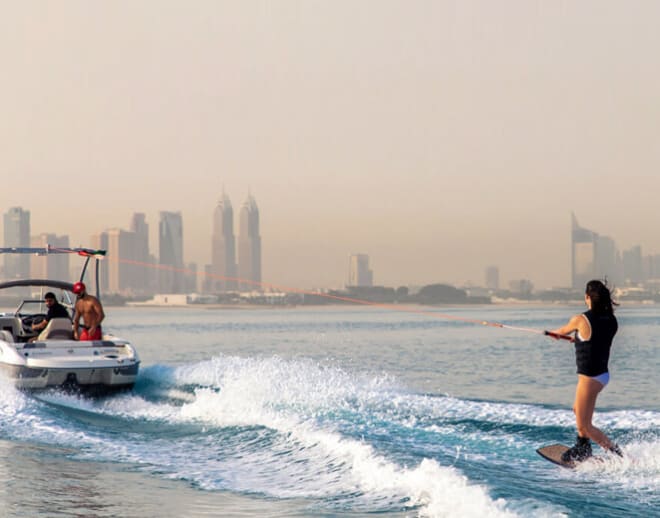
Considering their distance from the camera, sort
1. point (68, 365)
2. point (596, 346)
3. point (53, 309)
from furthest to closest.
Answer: point (53, 309) < point (68, 365) < point (596, 346)

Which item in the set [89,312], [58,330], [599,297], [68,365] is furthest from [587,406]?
[58,330]

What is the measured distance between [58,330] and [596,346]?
9.66 metres

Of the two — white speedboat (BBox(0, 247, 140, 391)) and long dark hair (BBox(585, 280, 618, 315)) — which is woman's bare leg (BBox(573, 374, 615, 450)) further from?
white speedboat (BBox(0, 247, 140, 391))

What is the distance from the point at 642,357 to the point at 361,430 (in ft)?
81.5

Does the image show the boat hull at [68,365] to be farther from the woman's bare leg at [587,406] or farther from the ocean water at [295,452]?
the woman's bare leg at [587,406]

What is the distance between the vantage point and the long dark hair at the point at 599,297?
8.72 m

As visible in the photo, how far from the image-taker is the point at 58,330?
50.0 ft

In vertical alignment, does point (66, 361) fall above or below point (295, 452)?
above

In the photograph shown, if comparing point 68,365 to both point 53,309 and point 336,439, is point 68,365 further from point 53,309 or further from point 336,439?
point 336,439

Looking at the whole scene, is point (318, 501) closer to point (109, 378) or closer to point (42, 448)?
point (42, 448)

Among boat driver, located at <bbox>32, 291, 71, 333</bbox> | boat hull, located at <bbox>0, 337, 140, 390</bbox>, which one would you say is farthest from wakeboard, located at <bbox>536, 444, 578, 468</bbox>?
boat driver, located at <bbox>32, 291, 71, 333</bbox>

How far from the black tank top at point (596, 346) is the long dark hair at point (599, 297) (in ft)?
0.19

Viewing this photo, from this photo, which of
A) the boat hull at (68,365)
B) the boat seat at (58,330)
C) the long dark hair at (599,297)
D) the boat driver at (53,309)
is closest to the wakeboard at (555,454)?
the long dark hair at (599,297)

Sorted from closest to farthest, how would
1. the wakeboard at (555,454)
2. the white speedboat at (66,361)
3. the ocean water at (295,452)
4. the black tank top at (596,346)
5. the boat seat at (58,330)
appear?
the ocean water at (295,452) < the wakeboard at (555,454) < the black tank top at (596,346) < the white speedboat at (66,361) < the boat seat at (58,330)
